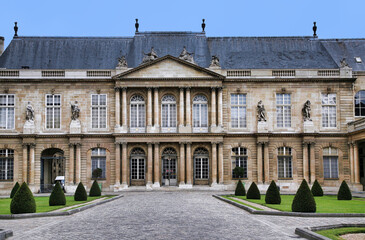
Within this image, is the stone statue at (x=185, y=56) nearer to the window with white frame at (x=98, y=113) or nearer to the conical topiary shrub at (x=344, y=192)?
the window with white frame at (x=98, y=113)

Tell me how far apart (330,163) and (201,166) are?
36.0ft

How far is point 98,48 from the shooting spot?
4675 cm

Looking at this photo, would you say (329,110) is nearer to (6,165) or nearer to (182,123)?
(182,123)

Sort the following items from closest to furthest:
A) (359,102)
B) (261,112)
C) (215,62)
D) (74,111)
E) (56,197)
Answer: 1. (56,197)
2. (74,111)
3. (261,112)
4. (215,62)
5. (359,102)

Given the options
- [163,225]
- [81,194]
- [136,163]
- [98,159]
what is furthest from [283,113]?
[163,225]

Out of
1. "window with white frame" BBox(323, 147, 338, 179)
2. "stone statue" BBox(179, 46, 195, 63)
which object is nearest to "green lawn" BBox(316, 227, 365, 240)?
"window with white frame" BBox(323, 147, 338, 179)

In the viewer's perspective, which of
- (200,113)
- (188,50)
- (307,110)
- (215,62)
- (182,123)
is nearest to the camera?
(182,123)

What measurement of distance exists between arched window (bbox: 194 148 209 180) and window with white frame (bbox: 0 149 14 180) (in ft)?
50.6

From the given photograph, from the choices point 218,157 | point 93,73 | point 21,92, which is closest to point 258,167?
point 218,157

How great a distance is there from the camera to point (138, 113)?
141 feet

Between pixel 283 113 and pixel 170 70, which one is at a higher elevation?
pixel 170 70

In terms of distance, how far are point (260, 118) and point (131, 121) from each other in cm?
1094

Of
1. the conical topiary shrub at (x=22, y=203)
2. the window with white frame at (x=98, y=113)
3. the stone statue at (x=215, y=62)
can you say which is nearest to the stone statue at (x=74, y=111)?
the window with white frame at (x=98, y=113)

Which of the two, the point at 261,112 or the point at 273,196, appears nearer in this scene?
the point at 273,196
